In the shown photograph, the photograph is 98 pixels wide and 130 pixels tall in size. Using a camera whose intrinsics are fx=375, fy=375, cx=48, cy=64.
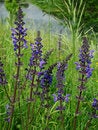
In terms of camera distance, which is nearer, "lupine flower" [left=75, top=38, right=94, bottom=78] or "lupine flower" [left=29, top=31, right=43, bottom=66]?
"lupine flower" [left=75, top=38, right=94, bottom=78]

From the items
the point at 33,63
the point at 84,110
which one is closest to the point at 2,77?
the point at 33,63

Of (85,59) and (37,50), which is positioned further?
(37,50)

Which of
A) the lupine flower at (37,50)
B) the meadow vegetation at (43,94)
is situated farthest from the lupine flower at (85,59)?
the lupine flower at (37,50)

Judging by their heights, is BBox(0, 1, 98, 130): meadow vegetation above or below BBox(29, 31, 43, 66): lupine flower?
below

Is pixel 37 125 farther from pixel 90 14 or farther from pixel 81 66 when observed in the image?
pixel 90 14

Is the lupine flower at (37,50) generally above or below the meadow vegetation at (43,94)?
above

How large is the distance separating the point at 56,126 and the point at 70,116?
35cm

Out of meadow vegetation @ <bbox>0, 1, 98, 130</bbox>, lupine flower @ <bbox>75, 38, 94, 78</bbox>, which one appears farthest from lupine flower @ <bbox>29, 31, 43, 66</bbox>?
lupine flower @ <bbox>75, 38, 94, 78</bbox>

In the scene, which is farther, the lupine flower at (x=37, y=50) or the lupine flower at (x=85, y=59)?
the lupine flower at (x=37, y=50)

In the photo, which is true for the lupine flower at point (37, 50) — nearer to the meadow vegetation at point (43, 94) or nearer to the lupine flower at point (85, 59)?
the meadow vegetation at point (43, 94)

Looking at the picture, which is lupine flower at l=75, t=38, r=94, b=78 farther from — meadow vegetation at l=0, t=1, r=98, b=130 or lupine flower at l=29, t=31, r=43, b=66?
lupine flower at l=29, t=31, r=43, b=66

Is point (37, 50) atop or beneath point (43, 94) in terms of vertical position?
atop

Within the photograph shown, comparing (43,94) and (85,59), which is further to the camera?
(43,94)

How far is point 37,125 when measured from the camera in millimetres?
3396
